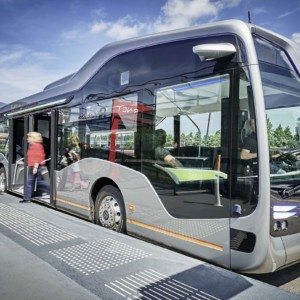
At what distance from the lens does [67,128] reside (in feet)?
21.5

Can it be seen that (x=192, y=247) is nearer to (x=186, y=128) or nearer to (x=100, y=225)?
(x=186, y=128)

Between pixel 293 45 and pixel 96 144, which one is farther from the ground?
pixel 293 45

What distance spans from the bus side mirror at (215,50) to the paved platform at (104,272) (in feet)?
7.03

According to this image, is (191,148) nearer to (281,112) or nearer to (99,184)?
(281,112)

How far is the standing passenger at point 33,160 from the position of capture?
7.80 metres

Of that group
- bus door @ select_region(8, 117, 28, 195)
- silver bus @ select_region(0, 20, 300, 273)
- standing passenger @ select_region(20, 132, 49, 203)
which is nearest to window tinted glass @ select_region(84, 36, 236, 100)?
silver bus @ select_region(0, 20, 300, 273)

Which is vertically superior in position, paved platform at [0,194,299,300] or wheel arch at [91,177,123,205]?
wheel arch at [91,177,123,205]

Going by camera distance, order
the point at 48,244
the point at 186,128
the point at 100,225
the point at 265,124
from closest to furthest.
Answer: the point at 265,124 < the point at 186,128 < the point at 48,244 < the point at 100,225

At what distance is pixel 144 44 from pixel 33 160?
4.14 metres

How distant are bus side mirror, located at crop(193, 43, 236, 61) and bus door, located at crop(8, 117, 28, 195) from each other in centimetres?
629

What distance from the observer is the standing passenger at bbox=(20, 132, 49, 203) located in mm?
7801

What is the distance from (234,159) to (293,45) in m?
1.47

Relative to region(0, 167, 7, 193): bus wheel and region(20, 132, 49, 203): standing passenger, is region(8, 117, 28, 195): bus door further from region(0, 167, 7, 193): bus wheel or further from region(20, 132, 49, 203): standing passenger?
region(20, 132, 49, 203): standing passenger

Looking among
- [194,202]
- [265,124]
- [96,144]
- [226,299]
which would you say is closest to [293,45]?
[265,124]
